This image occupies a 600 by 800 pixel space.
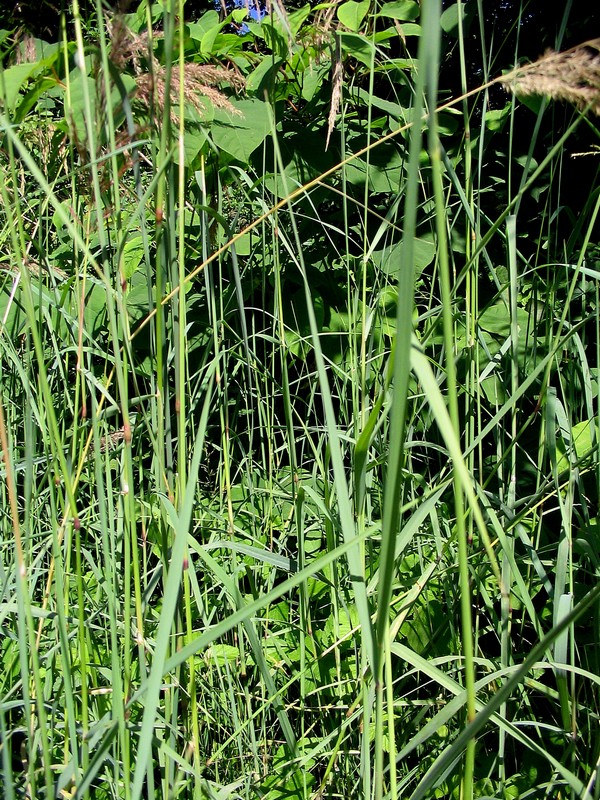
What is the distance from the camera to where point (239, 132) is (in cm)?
131

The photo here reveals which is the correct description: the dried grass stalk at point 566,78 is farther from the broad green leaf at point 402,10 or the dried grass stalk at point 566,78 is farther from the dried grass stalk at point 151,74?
the broad green leaf at point 402,10

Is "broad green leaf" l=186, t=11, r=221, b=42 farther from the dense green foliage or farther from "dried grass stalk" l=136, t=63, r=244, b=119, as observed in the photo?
"dried grass stalk" l=136, t=63, r=244, b=119

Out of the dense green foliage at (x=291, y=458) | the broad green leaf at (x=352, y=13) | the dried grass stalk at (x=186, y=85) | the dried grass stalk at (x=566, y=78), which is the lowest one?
the dense green foliage at (x=291, y=458)

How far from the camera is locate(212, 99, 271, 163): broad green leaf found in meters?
1.29

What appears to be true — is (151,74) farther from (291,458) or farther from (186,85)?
(291,458)

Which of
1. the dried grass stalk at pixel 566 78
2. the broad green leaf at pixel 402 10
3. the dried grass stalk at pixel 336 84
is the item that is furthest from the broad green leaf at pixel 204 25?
the dried grass stalk at pixel 566 78

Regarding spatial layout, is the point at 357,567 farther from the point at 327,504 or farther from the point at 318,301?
the point at 318,301

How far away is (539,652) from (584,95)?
34 centimetres

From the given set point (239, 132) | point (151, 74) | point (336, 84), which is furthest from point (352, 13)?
point (151, 74)

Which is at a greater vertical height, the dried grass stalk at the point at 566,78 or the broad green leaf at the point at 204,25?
the broad green leaf at the point at 204,25

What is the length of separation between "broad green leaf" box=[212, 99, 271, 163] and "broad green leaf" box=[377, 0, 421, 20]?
0.34m

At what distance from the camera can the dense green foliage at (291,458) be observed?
513 millimetres

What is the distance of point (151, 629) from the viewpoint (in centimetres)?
101

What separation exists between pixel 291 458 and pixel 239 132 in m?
0.78
